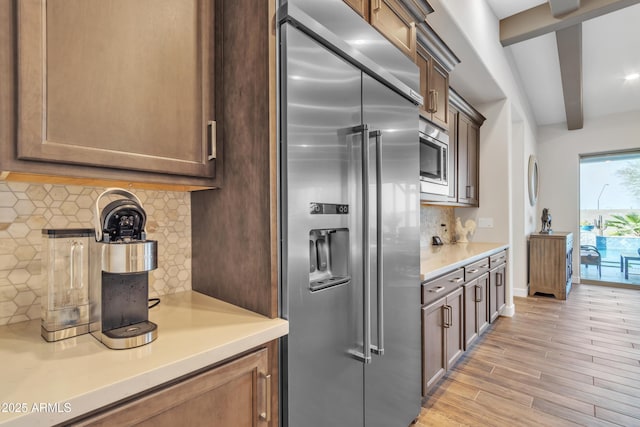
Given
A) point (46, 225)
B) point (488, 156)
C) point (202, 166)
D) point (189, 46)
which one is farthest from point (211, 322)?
point (488, 156)

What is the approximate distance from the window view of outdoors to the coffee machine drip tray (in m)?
6.96

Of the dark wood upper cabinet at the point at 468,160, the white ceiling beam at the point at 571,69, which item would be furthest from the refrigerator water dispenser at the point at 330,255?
the white ceiling beam at the point at 571,69

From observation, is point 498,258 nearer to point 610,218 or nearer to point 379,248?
point 379,248

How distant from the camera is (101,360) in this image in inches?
29.8

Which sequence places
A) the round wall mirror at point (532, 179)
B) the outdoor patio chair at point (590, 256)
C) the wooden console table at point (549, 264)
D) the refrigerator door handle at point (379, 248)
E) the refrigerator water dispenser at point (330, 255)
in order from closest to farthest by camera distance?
the refrigerator water dispenser at point (330, 255)
the refrigerator door handle at point (379, 248)
the wooden console table at point (549, 264)
the round wall mirror at point (532, 179)
the outdoor patio chair at point (590, 256)

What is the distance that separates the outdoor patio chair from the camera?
5.51 m

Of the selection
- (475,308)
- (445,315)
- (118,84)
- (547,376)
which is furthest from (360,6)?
(547,376)

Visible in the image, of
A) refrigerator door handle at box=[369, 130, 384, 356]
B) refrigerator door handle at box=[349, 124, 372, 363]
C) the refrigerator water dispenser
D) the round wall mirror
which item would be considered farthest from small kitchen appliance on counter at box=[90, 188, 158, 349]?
the round wall mirror

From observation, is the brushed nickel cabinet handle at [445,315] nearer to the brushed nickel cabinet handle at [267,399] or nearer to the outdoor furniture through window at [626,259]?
the brushed nickel cabinet handle at [267,399]

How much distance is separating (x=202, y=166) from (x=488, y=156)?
3.95m

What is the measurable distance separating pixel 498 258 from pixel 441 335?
175 cm

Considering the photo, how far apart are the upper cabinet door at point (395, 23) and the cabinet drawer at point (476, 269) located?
1.66 meters

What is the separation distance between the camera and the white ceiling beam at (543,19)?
3.04 metres

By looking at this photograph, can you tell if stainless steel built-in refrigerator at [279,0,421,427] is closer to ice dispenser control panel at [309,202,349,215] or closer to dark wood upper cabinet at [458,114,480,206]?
ice dispenser control panel at [309,202,349,215]
